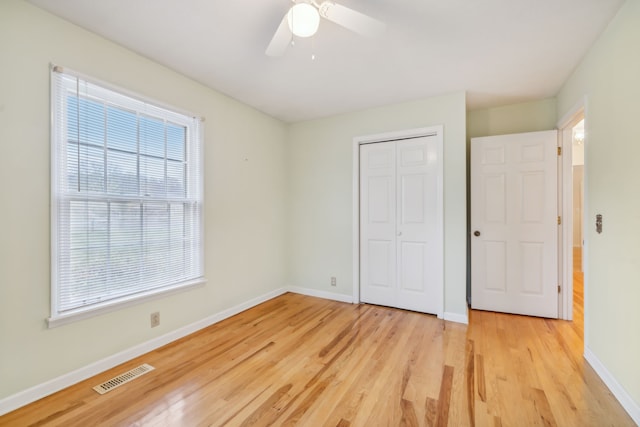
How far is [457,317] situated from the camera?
3.01 metres

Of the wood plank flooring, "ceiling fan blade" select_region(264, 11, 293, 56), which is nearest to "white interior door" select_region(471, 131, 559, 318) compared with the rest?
the wood plank flooring

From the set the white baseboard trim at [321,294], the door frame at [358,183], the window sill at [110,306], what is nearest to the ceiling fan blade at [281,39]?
the door frame at [358,183]

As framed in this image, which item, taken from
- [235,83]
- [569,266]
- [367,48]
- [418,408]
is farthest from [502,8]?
[569,266]

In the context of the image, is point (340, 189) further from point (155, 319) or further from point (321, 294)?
point (155, 319)

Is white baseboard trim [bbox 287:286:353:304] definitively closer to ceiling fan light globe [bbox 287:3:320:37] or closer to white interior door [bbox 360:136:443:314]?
white interior door [bbox 360:136:443:314]

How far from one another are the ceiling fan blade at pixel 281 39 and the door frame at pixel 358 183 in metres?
1.95

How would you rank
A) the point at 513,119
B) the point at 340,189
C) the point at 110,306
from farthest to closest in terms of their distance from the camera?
the point at 340,189, the point at 513,119, the point at 110,306

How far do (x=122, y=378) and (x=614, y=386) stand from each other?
11.0 ft

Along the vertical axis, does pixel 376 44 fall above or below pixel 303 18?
above

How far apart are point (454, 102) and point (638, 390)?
2.69 m

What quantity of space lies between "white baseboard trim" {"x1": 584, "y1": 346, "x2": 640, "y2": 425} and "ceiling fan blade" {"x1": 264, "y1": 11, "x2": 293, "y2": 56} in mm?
2964

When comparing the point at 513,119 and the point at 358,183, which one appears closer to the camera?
the point at 513,119

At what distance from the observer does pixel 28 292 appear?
1.75 m

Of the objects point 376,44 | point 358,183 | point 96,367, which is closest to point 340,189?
point 358,183
